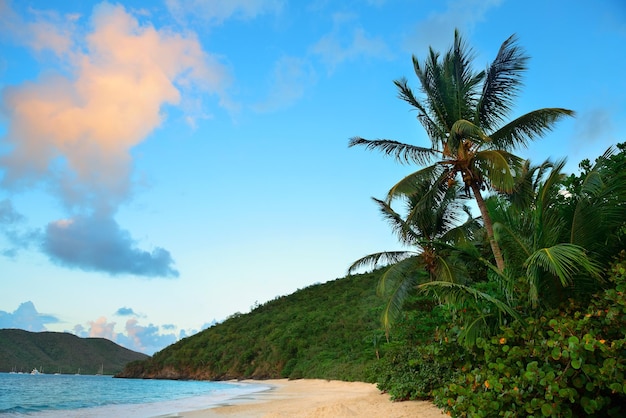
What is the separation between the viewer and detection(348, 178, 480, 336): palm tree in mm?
14055

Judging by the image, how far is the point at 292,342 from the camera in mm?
51344

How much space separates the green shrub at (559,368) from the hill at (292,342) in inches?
862

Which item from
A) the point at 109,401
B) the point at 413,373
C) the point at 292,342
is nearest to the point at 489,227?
the point at 413,373

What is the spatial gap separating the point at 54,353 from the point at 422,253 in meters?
131

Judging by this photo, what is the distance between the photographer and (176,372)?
254 feet

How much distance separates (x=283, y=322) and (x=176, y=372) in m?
28.0

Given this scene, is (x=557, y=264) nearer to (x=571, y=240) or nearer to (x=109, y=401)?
(x=571, y=240)

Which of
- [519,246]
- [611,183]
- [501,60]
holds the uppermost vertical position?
[501,60]

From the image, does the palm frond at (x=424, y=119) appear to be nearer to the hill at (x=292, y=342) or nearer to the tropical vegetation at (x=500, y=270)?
the tropical vegetation at (x=500, y=270)

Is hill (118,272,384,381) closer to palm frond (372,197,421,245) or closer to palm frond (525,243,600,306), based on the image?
A: palm frond (372,197,421,245)

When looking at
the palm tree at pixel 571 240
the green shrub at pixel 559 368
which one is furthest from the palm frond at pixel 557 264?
the green shrub at pixel 559 368

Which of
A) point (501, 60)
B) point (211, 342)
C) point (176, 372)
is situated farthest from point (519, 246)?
point (176, 372)

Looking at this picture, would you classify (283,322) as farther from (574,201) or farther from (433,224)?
(574,201)

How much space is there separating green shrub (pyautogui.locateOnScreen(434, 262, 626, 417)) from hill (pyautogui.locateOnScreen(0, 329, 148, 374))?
417ft
